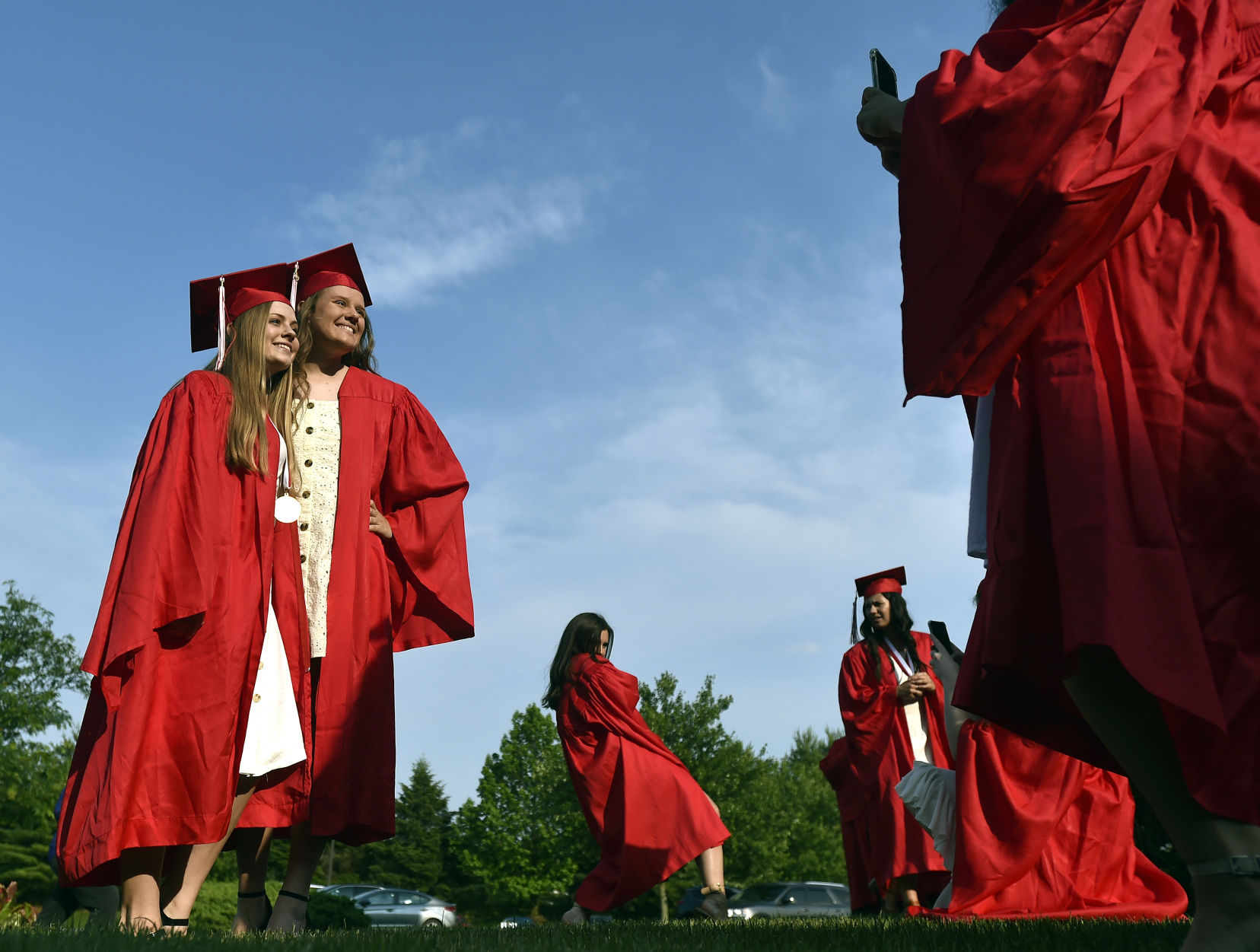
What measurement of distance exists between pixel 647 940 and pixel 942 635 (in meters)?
4.64

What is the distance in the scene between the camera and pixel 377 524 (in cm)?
538

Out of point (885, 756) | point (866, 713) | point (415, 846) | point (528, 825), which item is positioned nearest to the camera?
point (885, 756)

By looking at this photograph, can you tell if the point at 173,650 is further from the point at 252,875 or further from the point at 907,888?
the point at 907,888

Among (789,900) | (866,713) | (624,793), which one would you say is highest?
(866,713)

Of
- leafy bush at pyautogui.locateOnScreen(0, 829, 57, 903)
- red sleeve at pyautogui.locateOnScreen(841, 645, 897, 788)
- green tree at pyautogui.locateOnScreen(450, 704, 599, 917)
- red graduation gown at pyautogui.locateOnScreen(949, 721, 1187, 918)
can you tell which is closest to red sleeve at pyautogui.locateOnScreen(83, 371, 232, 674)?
red graduation gown at pyautogui.locateOnScreen(949, 721, 1187, 918)

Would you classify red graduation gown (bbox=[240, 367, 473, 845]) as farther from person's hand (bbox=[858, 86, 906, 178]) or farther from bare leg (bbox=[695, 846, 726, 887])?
bare leg (bbox=[695, 846, 726, 887])

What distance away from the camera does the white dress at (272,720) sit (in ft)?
14.0

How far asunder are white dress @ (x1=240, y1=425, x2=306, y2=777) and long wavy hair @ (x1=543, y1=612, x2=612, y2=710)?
5078 millimetres

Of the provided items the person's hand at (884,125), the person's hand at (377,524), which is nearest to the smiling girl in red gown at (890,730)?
the person's hand at (377,524)

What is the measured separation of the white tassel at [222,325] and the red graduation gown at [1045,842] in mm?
4580

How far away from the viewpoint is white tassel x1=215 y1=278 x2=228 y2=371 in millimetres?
5102

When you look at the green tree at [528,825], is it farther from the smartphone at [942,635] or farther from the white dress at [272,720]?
the white dress at [272,720]

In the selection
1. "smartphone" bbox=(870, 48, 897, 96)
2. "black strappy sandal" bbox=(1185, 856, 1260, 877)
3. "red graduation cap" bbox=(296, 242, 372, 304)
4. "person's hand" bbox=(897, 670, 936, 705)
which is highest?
"red graduation cap" bbox=(296, 242, 372, 304)

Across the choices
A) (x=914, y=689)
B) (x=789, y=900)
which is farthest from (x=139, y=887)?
(x=789, y=900)
